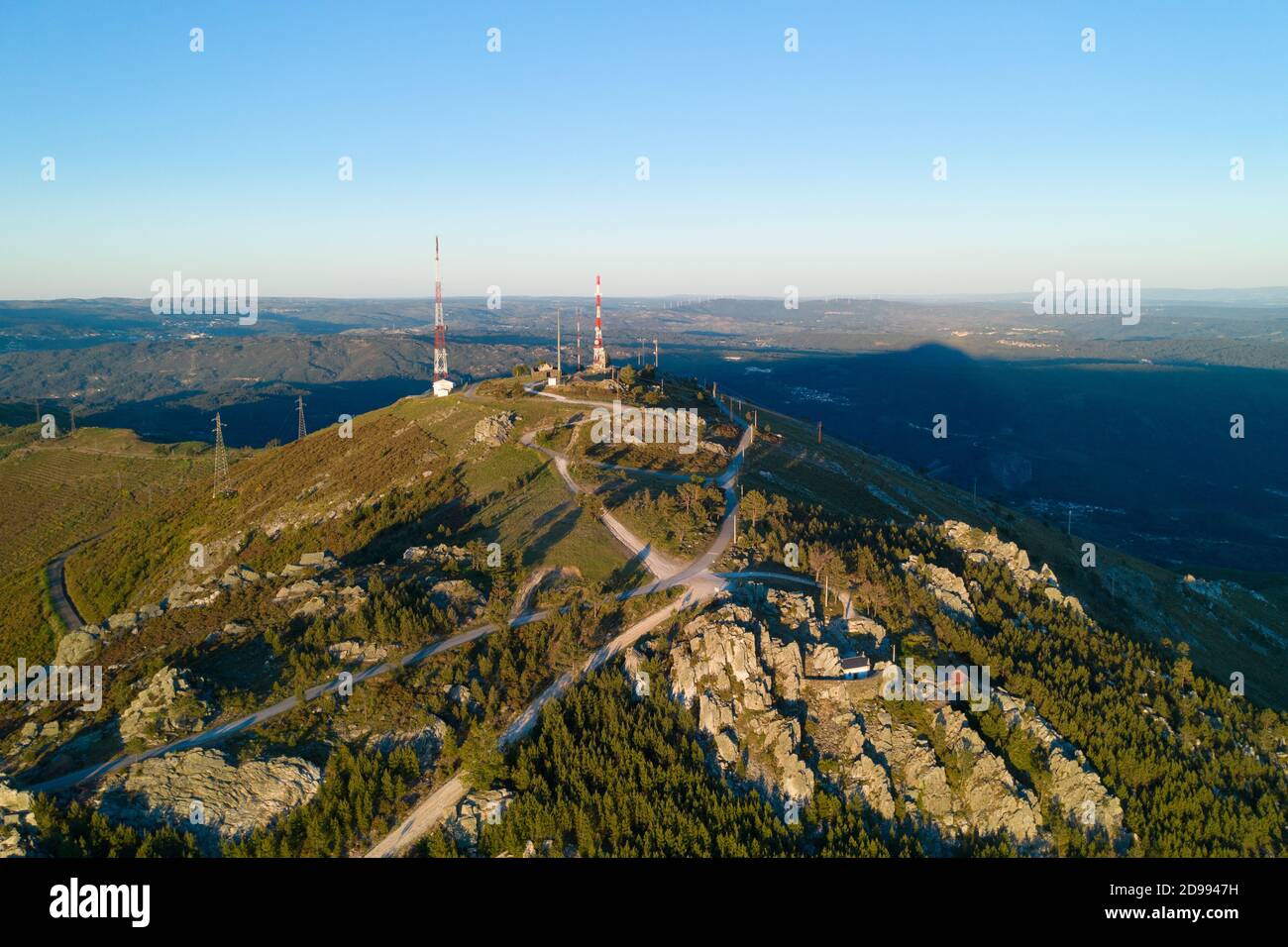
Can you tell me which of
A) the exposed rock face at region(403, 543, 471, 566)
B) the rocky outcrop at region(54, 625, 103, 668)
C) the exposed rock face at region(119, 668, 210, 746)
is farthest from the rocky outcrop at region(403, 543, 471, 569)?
the rocky outcrop at region(54, 625, 103, 668)

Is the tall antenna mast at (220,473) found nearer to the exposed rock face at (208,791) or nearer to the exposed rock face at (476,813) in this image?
the exposed rock face at (208,791)

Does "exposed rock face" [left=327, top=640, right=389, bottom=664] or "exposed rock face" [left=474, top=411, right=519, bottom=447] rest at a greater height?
"exposed rock face" [left=474, top=411, right=519, bottom=447]

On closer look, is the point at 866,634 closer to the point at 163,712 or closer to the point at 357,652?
the point at 357,652

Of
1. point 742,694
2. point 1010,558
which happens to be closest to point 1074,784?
point 742,694

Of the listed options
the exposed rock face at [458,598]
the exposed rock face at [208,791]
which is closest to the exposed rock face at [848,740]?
the exposed rock face at [458,598]

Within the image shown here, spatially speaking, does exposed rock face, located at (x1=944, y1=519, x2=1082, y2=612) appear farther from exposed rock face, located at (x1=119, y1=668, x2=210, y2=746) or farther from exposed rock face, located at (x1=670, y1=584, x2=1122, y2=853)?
exposed rock face, located at (x1=119, y1=668, x2=210, y2=746)
